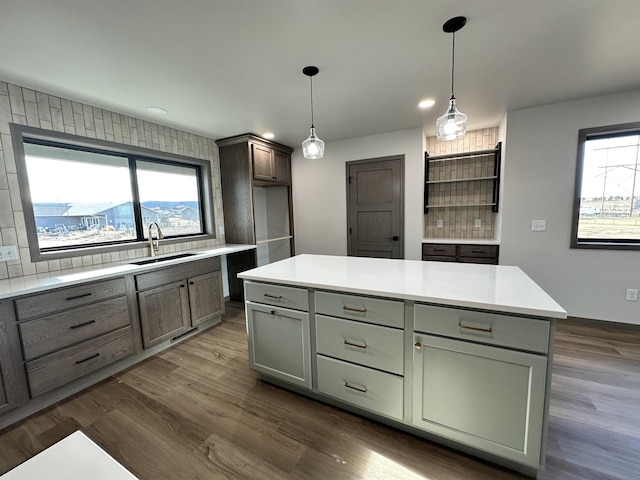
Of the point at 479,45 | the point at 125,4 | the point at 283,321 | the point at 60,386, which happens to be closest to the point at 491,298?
the point at 283,321

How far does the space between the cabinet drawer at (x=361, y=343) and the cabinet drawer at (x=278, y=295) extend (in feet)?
0.52

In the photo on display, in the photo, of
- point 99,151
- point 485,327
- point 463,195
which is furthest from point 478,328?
point 99,151

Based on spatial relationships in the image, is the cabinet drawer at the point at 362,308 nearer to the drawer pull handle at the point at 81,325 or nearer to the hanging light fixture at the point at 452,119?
the hanging light fixture at the point at 452,119

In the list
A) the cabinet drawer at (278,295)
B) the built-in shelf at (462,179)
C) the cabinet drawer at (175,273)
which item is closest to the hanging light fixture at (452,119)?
the cabinet drawer at (278,295)

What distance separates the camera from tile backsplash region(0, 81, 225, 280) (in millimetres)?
2066

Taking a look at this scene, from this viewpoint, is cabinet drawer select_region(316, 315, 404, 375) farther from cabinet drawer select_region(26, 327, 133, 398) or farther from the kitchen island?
cabinet drawer select_region(26, 327, 133, 398)

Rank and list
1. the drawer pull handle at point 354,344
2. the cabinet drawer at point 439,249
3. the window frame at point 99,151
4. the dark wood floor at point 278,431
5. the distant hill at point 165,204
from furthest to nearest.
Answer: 1. the cabinet drawer at point 439,249
2. the distant hill at point 165,204
3. the window frame at point 99,151
4. the drawer pull handle at point 354,344
5. the dark wood floor at point 278,431

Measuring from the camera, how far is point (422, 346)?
1.44 metres

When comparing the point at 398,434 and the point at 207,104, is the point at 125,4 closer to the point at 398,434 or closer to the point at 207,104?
the point at 207,104

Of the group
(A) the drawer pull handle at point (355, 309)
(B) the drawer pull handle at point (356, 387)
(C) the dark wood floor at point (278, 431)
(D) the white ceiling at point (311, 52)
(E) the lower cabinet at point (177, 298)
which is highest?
(D) the white ceiling at point (311, 52)

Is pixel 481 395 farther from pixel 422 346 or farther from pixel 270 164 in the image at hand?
pixel 270 164

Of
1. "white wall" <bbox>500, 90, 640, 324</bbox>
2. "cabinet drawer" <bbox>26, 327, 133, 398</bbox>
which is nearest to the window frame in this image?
"cabinet drawer" <bbox>26, 327, 133, 398</bbox>

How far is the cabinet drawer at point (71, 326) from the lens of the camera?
5.94 ft

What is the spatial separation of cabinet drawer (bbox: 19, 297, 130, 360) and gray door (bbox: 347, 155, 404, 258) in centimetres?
297
